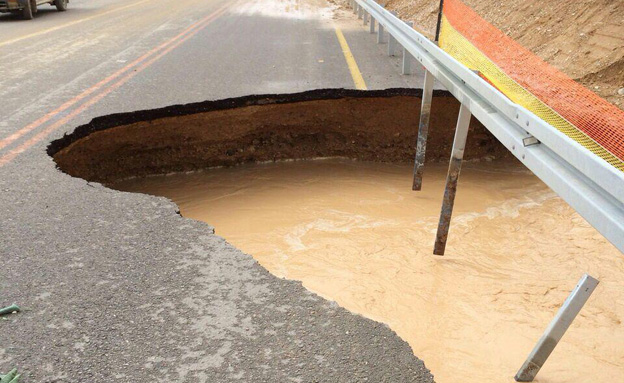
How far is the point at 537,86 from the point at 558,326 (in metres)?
4.68

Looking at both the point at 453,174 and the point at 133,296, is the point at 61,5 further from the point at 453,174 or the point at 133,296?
the point at 133,296

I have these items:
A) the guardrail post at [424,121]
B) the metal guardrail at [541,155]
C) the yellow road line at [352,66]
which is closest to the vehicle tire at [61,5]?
the yellow road line at [352,66]

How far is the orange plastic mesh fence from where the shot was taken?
4602 mm

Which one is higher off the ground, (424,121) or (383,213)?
(424,121)

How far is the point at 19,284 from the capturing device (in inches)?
127

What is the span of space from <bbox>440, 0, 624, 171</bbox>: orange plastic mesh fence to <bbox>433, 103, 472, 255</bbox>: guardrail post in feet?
1.61

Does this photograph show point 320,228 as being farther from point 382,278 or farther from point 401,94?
point 401,94

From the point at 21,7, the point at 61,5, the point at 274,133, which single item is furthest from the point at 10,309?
the point at 61,5

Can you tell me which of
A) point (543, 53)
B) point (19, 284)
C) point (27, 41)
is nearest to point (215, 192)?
point (19, 284)

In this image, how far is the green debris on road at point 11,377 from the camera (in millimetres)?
2473

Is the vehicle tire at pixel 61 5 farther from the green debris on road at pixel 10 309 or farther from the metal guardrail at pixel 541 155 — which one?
the green debris on road at pixel 10 309

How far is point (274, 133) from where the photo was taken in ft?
26.6

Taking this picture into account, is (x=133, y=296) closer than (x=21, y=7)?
Yes

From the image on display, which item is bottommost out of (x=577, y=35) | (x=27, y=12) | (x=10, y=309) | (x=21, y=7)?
(x=27, y=12)
